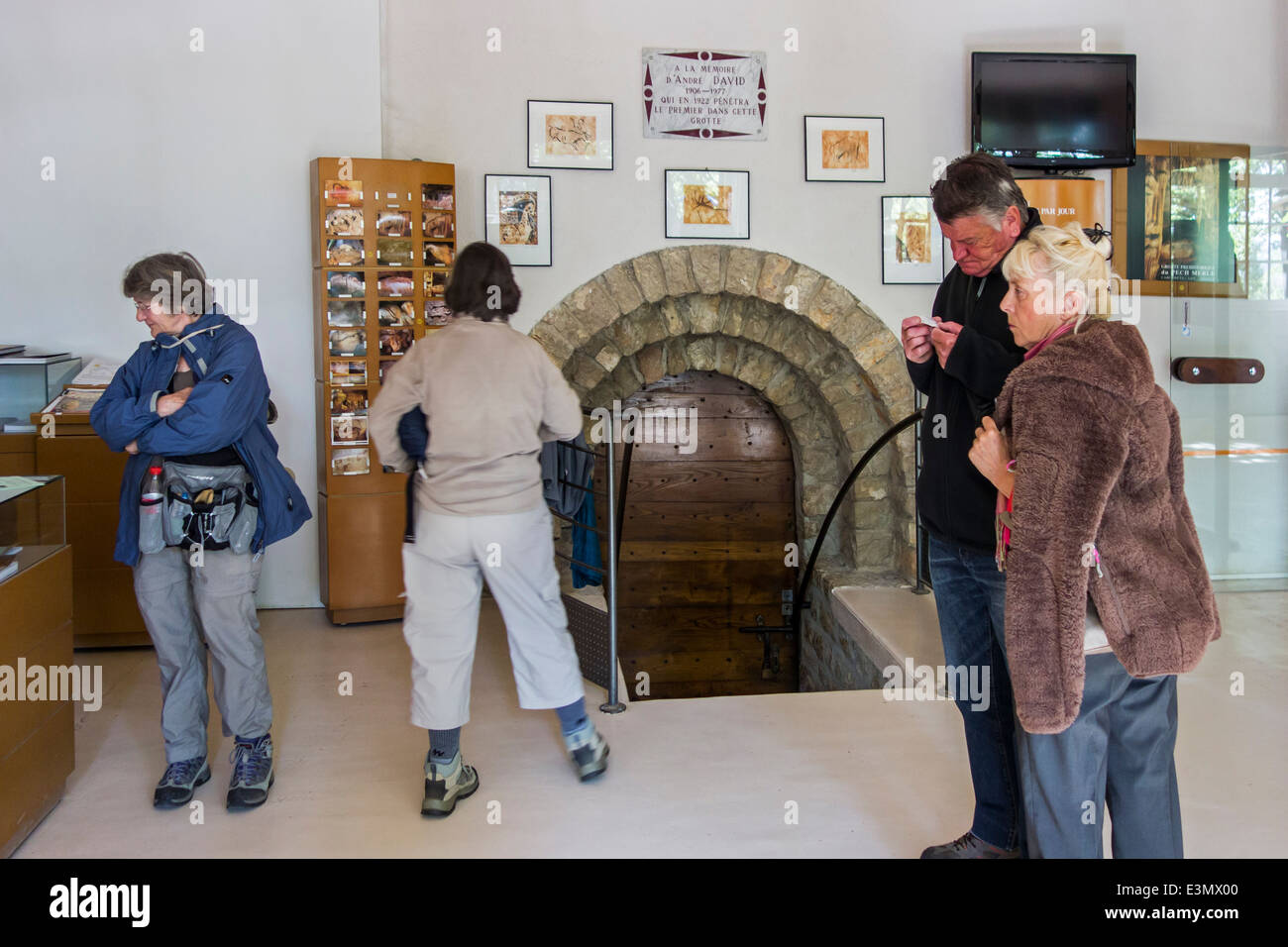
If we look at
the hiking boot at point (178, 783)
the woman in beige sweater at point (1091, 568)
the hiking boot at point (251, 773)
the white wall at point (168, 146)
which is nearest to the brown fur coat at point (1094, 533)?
the woman in beige sweater at point (1091, 568)

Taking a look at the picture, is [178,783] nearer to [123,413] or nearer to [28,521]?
[28,521]

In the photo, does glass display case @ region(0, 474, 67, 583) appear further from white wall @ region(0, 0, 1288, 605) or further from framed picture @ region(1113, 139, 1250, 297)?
framed picture @ region(1113, 139, 1250, 297)

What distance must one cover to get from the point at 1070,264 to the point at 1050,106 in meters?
3.62

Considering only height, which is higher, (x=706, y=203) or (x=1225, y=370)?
(x=706, y=203)

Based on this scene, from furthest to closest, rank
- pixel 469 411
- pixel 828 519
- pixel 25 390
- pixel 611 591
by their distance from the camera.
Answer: pixel 828 519 → pixel 25 390 → pixel 611 591 → pixel 469 411

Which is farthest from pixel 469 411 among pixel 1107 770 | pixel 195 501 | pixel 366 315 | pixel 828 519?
pixel 828 519

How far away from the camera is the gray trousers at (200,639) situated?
111 inches

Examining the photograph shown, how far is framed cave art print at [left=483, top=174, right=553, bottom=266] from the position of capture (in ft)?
16.1

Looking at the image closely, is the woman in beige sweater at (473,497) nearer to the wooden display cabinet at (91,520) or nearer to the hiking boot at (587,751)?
the hiking boot at (587,751)

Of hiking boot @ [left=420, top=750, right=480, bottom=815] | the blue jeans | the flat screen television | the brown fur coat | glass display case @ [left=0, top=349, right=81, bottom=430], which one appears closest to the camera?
the brown fur coat

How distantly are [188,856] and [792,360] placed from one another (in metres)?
3.80

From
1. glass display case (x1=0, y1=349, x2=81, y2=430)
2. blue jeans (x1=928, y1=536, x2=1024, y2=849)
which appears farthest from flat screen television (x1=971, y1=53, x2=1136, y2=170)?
glass display case (x1=0, y1=349, x2=81, y2=430)

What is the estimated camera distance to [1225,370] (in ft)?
17.3

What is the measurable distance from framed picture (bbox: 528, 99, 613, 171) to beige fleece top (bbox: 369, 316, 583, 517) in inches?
95.2
